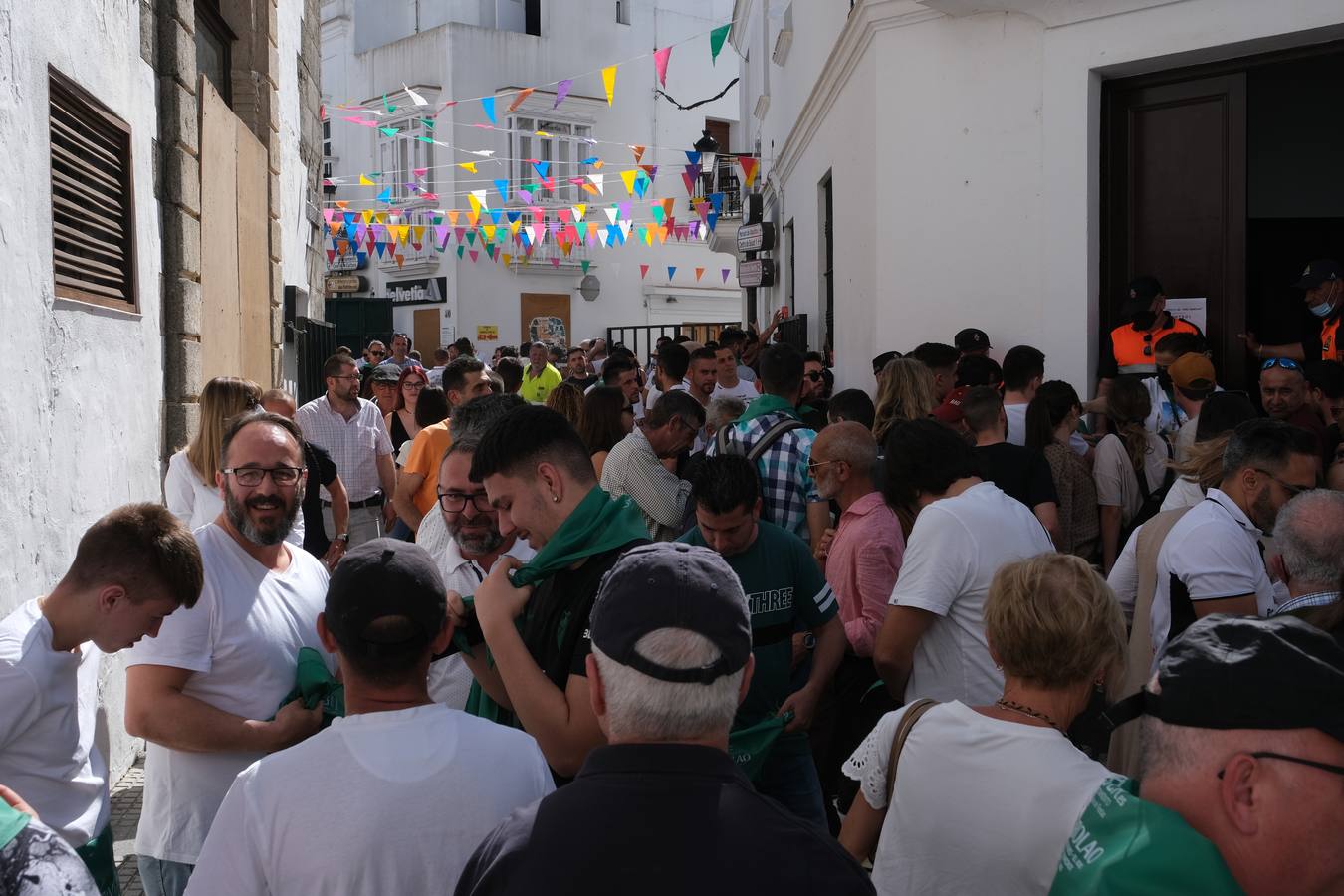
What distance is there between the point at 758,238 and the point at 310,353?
8106 mm

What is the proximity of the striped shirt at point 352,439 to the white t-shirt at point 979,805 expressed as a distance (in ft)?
18.2

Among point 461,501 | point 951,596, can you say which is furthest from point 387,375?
point 951,596

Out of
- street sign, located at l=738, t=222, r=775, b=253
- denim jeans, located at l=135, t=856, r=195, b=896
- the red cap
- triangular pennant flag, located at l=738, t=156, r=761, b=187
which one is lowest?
denim jeans, located at l=135, t=856, r=195, b=896

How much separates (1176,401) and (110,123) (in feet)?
18.2

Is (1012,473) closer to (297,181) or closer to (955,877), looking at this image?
(955,877)

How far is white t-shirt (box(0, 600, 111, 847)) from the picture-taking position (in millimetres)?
2510

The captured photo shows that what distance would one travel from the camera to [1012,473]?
507 cm

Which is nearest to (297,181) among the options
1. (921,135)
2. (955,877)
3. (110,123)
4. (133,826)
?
(110,123)

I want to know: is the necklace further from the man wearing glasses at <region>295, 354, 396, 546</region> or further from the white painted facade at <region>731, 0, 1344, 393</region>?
the white painted facade at <region>731, 0, 1344, 393</region>

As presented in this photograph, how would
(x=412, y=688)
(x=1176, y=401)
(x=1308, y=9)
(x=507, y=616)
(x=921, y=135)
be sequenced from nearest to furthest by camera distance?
(x=412, y=688), (x=507, y=616), (x=1176, y=401), (x=1308, y=9), (x=921, y=135)

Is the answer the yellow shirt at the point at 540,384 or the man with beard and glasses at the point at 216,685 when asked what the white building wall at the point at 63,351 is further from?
the yellow shirt at the point at 540,384

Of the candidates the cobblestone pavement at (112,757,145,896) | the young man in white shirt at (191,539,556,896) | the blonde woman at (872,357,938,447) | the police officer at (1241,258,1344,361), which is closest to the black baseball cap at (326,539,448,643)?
the young man in white shirt at (191,539,556,896)

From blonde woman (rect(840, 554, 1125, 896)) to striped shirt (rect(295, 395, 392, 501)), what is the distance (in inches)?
213

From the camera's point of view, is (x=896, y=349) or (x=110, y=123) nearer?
(x=110, y=123)
